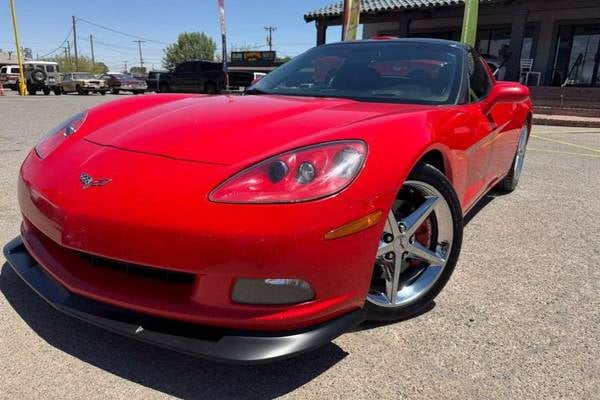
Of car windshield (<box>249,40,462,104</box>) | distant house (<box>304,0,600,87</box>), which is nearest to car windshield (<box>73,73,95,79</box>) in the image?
distant house (<box>304,0,600,87</box>)

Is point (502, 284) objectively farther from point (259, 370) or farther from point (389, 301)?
point (259, 370)

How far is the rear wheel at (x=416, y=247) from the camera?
1.94 meters

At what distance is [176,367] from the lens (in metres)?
1.77

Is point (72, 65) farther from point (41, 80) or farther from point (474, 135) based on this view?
point (474, 135)

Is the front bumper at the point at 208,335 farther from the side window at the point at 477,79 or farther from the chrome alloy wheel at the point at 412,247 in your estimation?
the side window at the point at 477,79

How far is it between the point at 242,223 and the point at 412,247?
0.90 metres

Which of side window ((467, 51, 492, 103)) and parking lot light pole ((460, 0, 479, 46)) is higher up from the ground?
parking lot light pole ((460, 0, 479, 46))

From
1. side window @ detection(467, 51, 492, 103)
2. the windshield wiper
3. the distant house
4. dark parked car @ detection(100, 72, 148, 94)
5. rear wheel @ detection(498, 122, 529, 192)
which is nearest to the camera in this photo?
side window @ detection(467, 51, 492, 103)

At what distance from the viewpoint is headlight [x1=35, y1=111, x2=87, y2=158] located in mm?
2111

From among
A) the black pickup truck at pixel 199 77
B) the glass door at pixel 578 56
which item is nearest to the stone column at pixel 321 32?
the black pickup truck at pixel 199 77

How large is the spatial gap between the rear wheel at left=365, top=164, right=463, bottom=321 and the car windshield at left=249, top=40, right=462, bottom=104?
676 mm

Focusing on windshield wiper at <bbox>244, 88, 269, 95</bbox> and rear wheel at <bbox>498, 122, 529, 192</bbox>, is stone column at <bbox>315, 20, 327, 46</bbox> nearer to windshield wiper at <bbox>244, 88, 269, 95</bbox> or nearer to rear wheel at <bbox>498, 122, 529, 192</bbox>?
rear wheel at <bbox>498, 122, 529, 192</bbox>

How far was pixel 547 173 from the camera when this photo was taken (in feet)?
18.0

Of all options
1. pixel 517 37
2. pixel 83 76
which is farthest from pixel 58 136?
pixel 83 76
